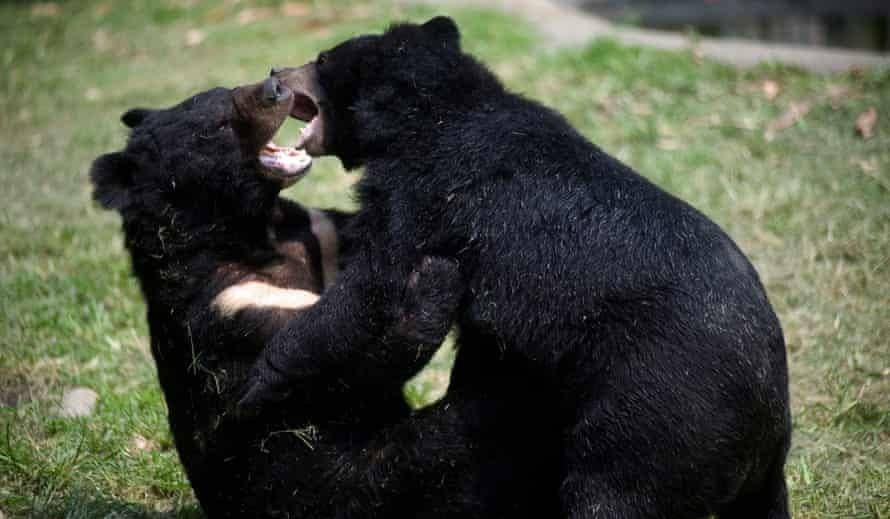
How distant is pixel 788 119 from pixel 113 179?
5159 mm

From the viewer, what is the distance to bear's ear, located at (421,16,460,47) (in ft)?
13.1

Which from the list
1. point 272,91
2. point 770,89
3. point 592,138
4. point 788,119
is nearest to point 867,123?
point 788,119

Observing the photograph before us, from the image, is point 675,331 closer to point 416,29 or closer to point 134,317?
point 416,29

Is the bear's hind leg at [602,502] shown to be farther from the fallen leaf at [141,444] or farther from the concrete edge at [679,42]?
the concrete edge at [679,42]

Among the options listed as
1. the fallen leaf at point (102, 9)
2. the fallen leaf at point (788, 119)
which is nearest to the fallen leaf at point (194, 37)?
the fallen leaf at point (102, 9)


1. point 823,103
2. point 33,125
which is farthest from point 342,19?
point 823,103

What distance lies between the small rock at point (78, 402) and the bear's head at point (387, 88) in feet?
5.31

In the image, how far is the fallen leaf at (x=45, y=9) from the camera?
14758 mm

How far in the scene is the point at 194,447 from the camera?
3547 millimetres

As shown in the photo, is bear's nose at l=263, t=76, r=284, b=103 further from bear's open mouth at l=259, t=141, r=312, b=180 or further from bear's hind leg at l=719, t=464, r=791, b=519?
bear's hind leg at l=719, t=464, r=791, b=519

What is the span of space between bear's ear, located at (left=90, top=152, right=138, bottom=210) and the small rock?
118 centimetres

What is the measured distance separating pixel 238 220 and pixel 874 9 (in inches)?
390

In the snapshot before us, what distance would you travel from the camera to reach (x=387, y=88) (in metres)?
3.77


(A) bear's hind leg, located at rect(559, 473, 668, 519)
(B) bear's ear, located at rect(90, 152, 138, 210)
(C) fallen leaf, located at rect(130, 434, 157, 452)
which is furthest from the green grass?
(A) bear's hind leg, located at rect(559, 473, 668, 519)
